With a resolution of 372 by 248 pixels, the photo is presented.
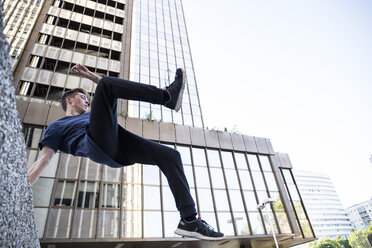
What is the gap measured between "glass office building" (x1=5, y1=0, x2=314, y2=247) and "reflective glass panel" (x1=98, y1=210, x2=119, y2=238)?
0.05 m

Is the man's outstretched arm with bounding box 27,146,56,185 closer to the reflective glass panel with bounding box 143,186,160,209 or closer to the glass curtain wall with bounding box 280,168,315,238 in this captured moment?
the reflective glass panel with bounding box 143,186,160,209

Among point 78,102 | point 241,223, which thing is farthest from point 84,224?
point 78,102

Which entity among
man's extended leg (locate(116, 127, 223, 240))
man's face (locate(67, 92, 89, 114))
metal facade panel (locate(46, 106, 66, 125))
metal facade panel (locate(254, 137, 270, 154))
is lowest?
man's extended leg (locate(116, 127, 223, 240))

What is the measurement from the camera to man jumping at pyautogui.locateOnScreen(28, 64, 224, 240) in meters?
2.27

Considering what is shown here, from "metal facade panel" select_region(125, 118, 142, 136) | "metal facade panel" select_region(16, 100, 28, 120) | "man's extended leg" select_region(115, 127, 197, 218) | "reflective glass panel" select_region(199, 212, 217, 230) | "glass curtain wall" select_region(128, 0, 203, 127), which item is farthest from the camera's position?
"glass curtain wall" select_region(128, 0, 203, 127)

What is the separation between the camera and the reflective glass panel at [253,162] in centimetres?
1764

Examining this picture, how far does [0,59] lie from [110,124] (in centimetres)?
145

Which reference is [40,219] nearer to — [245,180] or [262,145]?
[245,180]

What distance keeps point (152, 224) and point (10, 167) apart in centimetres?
1274

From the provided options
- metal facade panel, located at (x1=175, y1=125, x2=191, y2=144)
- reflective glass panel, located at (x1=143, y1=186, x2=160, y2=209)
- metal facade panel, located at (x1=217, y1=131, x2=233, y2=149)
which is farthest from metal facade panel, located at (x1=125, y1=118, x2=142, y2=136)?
metal facade panel, located at (x1=217, y1=131, x2=233, y2=149)

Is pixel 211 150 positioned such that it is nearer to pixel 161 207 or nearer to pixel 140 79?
pixel 161 207

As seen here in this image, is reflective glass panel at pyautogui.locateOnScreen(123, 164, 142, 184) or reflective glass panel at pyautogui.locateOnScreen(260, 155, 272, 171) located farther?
reflective glass panel at pyautogui.locateOnScreen(260, 155, 272, 171)

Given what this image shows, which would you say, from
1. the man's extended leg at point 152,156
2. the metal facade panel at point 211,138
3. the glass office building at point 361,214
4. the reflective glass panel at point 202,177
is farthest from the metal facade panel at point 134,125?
the glass office building at point 361,214

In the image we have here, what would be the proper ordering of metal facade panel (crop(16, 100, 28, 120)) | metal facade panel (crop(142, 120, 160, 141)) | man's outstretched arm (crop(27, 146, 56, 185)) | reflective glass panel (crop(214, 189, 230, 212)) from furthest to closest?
metal facade panel (crop(142, 120, 160, 141)) → reflective glass panel (crop(214, 189, 230, 212)) → metal facade panel (crop(16, 100, 28, 120)) → man's outstretched arm (crop(27, 146, 56, 185))
